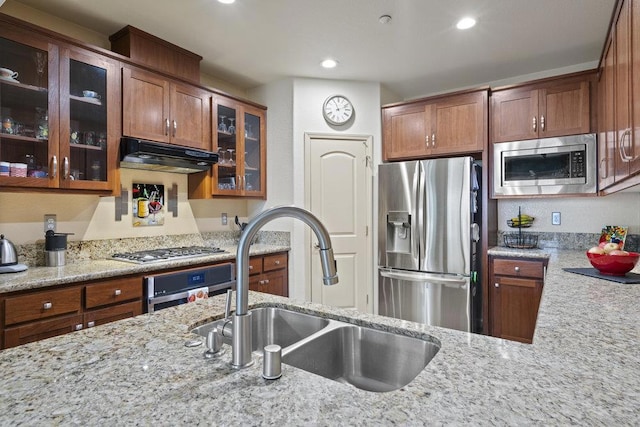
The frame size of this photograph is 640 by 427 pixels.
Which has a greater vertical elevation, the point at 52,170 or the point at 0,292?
the point at 52,170

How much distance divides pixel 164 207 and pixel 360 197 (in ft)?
6.11

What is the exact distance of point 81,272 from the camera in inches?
82.7

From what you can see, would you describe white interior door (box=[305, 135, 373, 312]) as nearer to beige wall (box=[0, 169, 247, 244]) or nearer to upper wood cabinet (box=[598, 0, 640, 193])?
beige wall (box=[0, 169, 247, 244])

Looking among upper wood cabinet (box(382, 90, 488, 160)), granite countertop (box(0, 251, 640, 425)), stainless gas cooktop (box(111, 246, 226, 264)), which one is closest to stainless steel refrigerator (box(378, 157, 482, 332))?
upper wood cabinet (box(382, 90, 488, 160))

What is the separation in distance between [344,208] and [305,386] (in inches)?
115

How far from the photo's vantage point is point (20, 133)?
6.90 feet

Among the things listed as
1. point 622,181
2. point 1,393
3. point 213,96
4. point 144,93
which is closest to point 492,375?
point 1,393

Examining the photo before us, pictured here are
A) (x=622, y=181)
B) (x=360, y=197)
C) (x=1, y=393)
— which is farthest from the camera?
(x=360, y=197)

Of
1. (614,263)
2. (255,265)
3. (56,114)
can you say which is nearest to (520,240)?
(614,263)

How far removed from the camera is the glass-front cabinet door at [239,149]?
3.28 metres

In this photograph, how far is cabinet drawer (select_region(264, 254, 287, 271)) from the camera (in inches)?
130

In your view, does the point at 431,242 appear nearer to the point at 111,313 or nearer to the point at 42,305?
the point at 111,313

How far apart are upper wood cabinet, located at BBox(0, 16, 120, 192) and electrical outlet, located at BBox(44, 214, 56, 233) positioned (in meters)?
0.35

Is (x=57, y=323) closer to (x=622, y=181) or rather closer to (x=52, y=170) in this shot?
(x=52, y=170)
